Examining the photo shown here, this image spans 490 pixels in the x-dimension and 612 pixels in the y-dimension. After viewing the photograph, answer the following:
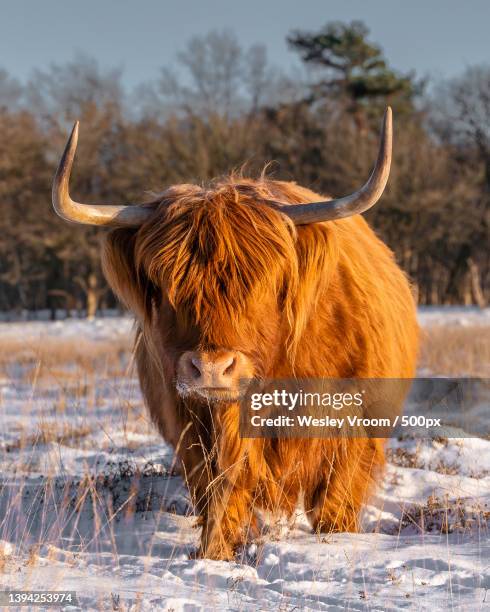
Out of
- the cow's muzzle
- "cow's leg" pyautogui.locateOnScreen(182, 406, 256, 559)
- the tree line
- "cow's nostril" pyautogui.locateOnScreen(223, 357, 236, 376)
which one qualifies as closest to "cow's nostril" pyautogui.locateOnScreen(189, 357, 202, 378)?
the cow's muzzle

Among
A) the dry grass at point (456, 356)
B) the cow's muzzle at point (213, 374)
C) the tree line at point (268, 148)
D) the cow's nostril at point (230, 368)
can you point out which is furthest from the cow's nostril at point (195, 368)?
the tree line at point (268, 148)

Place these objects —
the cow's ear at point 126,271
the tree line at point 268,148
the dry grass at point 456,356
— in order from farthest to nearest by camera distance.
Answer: the tree line at point 268,148, the dry grass at point 456,356, the cow's ear at point 126,271

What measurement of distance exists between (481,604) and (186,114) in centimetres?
2483

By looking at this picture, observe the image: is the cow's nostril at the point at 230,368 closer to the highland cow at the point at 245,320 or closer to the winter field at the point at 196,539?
the highland cow at the point at 245,320

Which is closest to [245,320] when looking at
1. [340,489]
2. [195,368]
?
[195,368]

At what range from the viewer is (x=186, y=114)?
83.7ft

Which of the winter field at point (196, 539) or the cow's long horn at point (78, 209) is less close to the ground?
the cow's long horn at point (78, 209)

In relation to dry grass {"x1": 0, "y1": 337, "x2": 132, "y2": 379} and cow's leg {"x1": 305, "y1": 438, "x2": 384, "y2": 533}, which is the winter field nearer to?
cow's leg {"x1": 305, "y1": 438, "x2": 384, "y2": 533}

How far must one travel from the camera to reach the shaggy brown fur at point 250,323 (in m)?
2.86

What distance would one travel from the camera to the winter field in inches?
89.4

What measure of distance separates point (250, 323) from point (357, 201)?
67 centimetres

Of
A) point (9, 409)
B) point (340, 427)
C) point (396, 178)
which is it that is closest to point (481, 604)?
point (340, 427)

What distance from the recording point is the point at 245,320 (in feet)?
9.27

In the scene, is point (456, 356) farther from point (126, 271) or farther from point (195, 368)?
point (195, 368)
